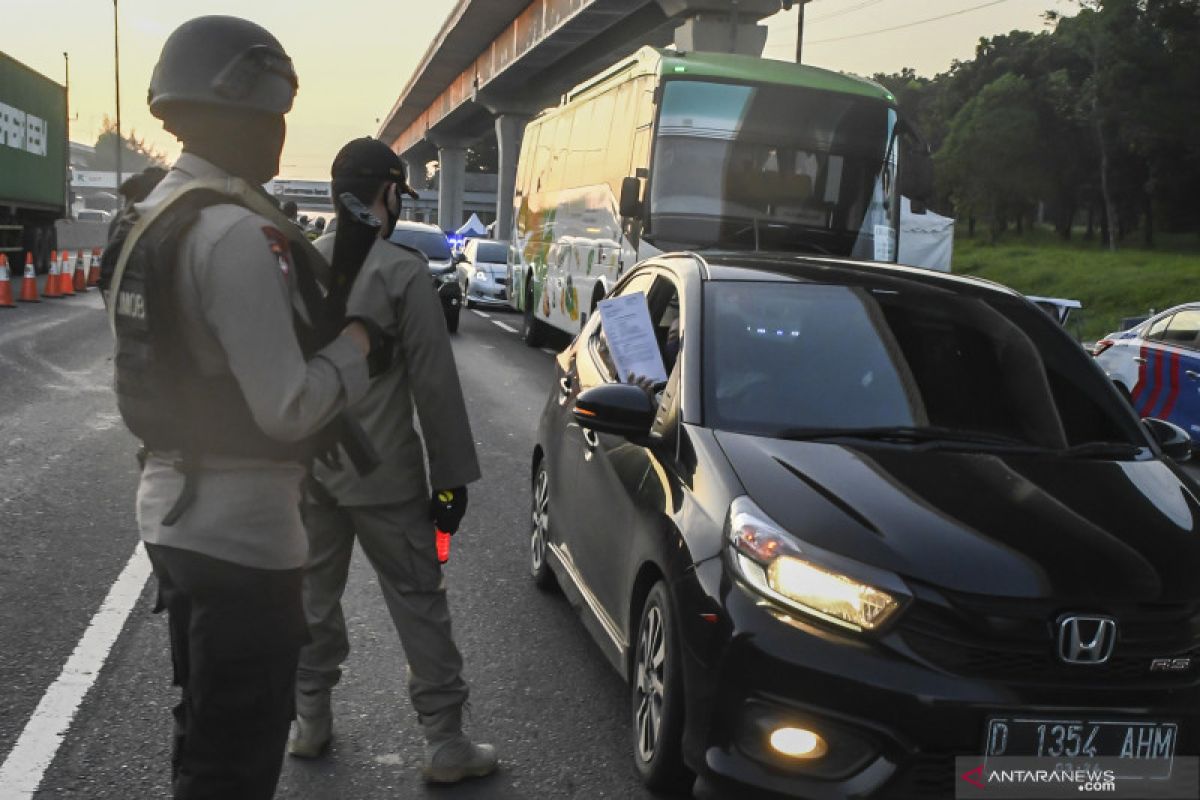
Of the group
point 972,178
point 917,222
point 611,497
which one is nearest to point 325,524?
point 611,497

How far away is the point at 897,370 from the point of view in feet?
14.7

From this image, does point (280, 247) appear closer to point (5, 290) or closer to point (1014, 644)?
point (1014, 644)

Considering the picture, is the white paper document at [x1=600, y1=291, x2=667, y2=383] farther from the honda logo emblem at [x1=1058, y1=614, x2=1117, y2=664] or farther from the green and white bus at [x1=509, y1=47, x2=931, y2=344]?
the green and white bus at [x1=509, y1=47, x2=931, y2=344]

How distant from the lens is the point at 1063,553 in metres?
3.39

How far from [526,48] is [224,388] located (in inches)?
1398

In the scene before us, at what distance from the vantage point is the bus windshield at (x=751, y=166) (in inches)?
556

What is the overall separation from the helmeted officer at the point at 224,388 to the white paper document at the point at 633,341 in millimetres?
2317

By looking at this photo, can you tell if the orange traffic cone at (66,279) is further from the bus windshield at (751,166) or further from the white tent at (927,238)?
the white tent at (927,238)

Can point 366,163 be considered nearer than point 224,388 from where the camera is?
No

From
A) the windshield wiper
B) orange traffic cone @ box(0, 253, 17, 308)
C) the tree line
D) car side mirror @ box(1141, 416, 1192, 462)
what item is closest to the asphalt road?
the windshield wiper

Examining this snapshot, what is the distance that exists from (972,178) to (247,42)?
88124 mm

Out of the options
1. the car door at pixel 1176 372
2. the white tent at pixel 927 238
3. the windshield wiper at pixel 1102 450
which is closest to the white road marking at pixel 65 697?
the windshield wiper at pixel 1102 450

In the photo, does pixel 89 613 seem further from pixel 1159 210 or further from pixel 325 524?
pixel 1159 210

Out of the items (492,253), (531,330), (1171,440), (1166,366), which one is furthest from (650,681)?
(492,253)
